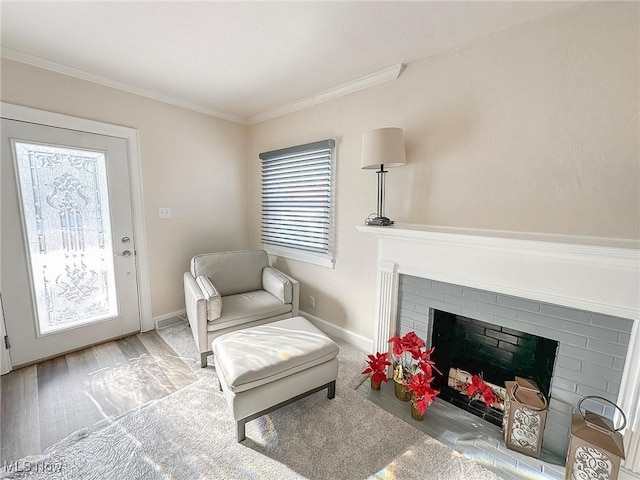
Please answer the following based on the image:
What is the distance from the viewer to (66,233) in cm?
232

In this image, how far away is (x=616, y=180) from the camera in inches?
54.7

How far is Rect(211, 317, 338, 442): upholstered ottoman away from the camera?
154 cm

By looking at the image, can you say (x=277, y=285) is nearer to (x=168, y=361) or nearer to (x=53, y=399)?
(x=168, y=361)

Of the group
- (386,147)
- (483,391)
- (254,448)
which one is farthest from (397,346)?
(386,147)

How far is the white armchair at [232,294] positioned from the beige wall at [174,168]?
0.42 metres

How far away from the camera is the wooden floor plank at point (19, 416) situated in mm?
1505

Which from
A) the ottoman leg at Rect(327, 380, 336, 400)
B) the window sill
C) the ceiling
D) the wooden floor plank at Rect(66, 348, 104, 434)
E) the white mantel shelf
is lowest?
the wooden floor plank at Rect(66, 348, 104, 434)

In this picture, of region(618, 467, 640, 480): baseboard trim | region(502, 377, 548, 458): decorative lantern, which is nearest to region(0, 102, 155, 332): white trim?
region(502, 377, 548, 458): decorative lantern

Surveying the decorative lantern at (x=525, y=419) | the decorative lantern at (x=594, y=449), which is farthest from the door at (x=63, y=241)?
the decorative lantern at (x=594, y=449)

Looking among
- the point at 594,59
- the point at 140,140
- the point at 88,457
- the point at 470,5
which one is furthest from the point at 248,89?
the point at 88,457

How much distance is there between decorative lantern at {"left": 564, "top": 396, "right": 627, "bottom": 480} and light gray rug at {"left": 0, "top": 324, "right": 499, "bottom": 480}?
40cm

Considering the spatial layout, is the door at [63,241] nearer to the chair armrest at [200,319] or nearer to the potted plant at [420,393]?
the chair armrest at [200,319]

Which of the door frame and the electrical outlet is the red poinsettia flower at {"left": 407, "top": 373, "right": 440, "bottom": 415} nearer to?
the door frame

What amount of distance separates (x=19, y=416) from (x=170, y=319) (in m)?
1.32
